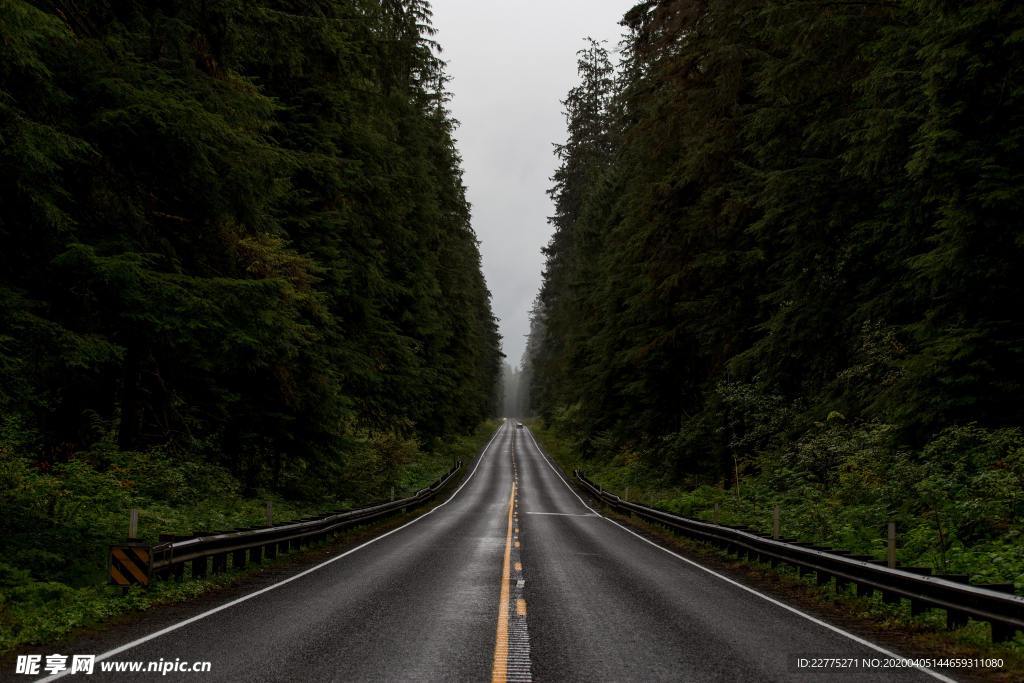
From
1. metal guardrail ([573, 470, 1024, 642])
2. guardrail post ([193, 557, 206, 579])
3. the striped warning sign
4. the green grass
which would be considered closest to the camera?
metal guardrail ([573, 470, 1024, 642])

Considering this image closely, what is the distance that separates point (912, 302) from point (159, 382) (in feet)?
52.2

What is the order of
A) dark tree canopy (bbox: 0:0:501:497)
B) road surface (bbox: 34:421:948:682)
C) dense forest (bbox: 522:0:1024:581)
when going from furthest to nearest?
dense forest (bbox: 522:0:1024:581), dark tree canopy (bbox: 0:0:501:497), road surface (bbox: 34:421:948:682)

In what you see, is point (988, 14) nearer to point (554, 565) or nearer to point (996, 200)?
point (996, 200)

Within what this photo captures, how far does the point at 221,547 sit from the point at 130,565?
2101 millimetres

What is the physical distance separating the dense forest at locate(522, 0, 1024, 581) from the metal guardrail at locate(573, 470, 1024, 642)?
1.52m

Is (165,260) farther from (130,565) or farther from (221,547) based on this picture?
(130,565)

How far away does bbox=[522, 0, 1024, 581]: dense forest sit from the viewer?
11.2m

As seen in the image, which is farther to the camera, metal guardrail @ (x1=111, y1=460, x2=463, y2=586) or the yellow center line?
metal guardrail @ (x1=111, y1=460, x2=463, y2=586)

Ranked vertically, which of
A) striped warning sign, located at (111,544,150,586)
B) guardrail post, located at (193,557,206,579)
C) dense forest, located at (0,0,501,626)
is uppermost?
dense forest, located at (0,0,501,626)

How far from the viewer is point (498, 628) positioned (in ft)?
24.5

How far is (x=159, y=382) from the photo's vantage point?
43.3 ft

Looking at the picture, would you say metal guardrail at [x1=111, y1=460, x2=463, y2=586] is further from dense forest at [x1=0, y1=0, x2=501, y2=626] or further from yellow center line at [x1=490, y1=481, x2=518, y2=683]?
yellow center line at [x1=490, y1=481, x2=518, y2=683]

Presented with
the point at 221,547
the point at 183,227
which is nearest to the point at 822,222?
the point at 183,227

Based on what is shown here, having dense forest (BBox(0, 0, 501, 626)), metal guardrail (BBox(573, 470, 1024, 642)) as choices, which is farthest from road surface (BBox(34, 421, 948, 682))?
dense forest (BBox(0, 0, 501, 626))
